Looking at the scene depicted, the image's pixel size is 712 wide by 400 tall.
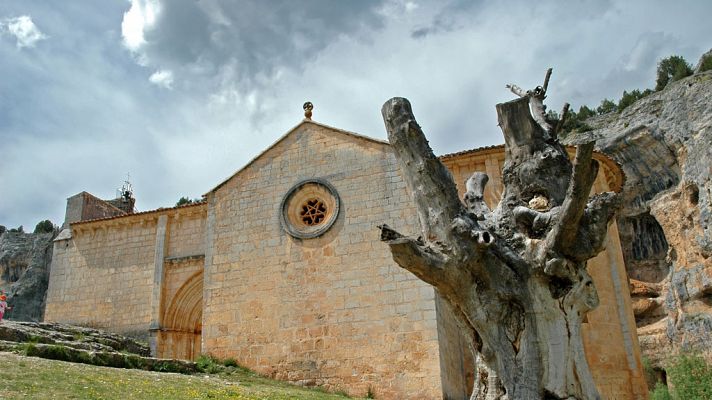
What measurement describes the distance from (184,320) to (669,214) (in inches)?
963

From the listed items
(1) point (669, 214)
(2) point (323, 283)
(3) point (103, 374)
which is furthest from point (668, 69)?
(3) point (103, 374)

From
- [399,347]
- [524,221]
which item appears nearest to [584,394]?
[524,221]

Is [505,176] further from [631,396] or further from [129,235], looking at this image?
[129,235]

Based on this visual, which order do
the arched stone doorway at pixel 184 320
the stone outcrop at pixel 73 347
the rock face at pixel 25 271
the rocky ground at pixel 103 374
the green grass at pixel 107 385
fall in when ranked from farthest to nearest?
the rock face at pixel 25 271 → the arched stone doorway at pixel 184 320 → the stone outcrop at pixel 73 347 → the rocky ground at pixel 103 374 → the green grass at pixel 107 385

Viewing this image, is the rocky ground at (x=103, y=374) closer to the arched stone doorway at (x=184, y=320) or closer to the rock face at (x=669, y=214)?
the arched stone doorway at (x=184, y=320)

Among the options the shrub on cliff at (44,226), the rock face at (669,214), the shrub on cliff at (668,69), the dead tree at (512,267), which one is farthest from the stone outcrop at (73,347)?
the shrub on cliff at (668,69)

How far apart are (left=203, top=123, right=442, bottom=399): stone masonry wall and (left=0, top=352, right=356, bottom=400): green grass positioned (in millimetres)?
1951

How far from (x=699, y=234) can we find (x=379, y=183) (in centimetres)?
1904

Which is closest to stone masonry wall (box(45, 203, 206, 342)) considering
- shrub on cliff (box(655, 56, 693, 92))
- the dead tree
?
the dead tree

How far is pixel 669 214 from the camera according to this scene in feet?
103

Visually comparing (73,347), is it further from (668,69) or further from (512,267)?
(668,69)

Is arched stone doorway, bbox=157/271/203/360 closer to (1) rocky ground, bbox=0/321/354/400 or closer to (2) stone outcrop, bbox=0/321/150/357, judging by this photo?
(2) stone outcrop, bbox=0/321/150/357

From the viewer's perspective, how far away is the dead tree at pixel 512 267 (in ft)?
20.6

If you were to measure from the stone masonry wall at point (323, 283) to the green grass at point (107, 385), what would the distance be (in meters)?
1.95
